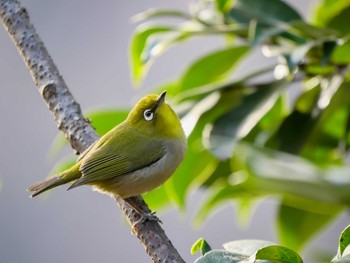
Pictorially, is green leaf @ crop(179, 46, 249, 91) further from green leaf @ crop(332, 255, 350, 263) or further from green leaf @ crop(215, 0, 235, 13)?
green leaf @ crop(332, 255, 350, 263)

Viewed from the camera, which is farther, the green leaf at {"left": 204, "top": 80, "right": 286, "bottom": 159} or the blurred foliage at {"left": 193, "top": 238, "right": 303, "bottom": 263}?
the green leaf at {"left": 204, "top": 80, "right": 286, "bottom": 159}

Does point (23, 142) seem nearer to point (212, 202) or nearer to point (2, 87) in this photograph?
point (2, 87)

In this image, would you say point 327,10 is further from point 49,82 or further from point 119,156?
point 49,82

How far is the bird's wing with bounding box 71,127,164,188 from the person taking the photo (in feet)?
6.01

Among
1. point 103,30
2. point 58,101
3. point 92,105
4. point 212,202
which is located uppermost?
point 103,30

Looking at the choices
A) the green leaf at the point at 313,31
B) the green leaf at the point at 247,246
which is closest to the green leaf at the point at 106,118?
the green leaf at the point at 313,31

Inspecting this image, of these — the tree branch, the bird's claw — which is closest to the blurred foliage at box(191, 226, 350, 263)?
the bird's claw

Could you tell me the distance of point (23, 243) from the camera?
15.2ft

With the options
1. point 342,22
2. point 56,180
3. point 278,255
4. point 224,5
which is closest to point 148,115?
point 56,180

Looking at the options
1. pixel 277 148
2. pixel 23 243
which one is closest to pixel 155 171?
pixel 277 148

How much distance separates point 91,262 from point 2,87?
1.23m

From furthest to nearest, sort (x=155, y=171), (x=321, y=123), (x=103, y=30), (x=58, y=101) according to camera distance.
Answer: (x=103, y=30), (x=321, y=123), (x=155, y=171), (x=58, y=101)

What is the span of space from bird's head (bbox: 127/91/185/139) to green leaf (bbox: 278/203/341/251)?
19.7 inches

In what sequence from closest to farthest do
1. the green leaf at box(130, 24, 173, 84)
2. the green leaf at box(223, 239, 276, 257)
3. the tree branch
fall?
the green leaf at box(223, 239, 276, 257), the tree branch, the green leaf at box(130, 24, 173, 84)
